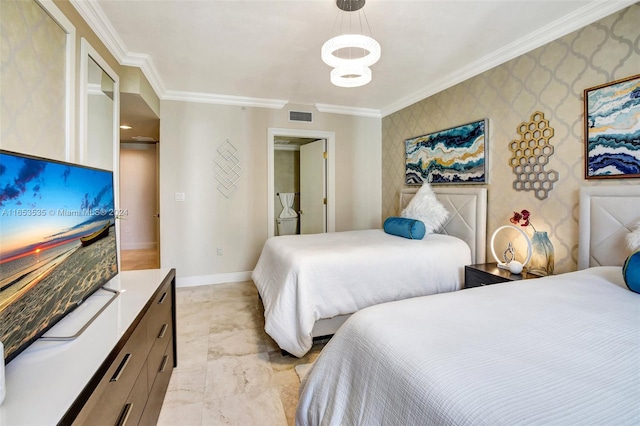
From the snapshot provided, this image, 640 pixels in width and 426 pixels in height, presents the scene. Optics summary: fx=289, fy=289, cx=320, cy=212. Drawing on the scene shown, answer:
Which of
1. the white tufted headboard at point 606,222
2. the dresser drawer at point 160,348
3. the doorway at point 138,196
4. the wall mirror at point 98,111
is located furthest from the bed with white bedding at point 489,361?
the doorway at point 138,196

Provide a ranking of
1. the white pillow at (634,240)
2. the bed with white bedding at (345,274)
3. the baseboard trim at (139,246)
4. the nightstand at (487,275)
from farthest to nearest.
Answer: the baseboard trim at (139,246) < the nightstand at (487,275) < the bed with white bedding at (345,274) < the white pillow at (634,240)

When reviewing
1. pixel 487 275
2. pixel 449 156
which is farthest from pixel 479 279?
pixel 449 156

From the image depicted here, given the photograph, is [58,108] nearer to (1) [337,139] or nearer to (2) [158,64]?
(2) [158,64]

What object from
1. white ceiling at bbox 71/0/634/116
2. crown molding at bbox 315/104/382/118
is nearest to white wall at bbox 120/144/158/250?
white ceiling at bbox 71/0/634/116

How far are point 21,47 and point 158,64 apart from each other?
179 cm

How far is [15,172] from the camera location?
0.92 meters

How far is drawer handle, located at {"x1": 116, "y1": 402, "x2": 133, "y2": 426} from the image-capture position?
104 cm

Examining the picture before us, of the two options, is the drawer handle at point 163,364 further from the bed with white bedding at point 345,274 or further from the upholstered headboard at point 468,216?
the upholstered headboard at point 468,216

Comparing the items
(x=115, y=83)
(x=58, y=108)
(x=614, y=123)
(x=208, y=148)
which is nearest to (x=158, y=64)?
(x=115, y=83)

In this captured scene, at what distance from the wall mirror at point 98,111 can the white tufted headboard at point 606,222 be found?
3.47 meters

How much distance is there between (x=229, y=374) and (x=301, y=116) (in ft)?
11.3

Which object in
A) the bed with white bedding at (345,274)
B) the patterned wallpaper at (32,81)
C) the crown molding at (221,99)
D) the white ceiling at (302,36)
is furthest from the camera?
the crown molding at (221,99)

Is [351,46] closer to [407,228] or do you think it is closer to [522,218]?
[407,228]

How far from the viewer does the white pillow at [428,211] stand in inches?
125
